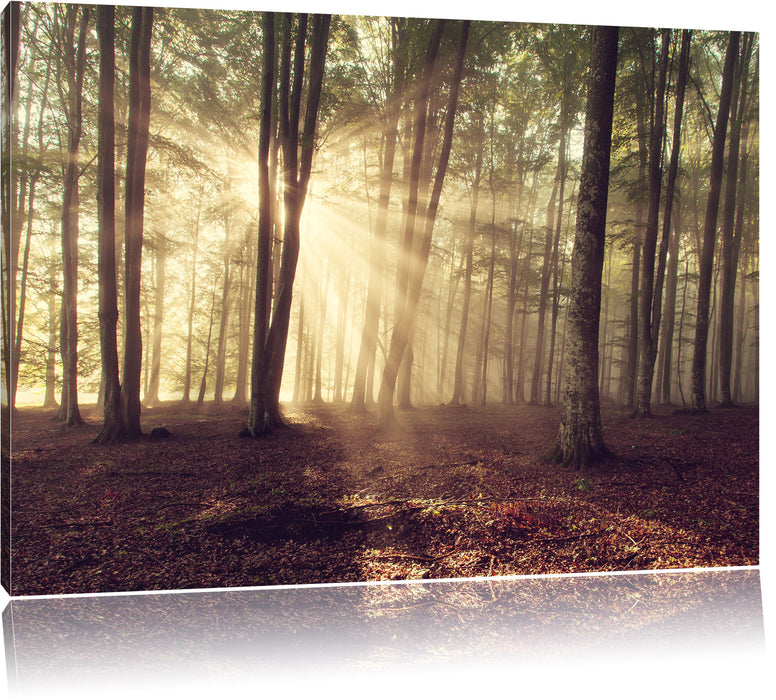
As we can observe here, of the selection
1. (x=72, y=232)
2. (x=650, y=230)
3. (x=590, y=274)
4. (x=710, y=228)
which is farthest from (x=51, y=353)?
(x=650, y=230)

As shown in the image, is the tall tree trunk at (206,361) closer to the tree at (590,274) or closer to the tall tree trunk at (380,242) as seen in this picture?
the tall tree trunk at (380,242)

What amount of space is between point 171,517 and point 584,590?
295 centimetres

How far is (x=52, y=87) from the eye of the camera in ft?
10.1

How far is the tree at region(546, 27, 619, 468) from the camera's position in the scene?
3.57 m

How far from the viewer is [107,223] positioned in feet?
11.1

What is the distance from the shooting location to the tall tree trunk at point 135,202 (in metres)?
3.26

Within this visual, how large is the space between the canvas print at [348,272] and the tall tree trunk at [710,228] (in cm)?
3

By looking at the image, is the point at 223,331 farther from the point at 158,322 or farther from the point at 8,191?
the point at 8,191

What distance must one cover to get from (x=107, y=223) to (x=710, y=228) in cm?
586

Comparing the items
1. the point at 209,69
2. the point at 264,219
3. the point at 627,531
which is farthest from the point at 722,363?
the point at 209,69

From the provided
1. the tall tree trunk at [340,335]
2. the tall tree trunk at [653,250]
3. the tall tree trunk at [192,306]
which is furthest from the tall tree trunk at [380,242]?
the tall tree trunk at [653,250]

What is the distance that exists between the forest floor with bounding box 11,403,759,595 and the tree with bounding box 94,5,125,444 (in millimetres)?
158

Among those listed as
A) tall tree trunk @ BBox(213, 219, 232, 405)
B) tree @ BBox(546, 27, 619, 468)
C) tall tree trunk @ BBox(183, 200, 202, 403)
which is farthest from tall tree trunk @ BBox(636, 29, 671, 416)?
tall tree trunk @ BBox(183, 200, 202, 403)

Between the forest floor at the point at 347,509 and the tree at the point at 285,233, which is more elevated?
the tree at the point at 285,233
